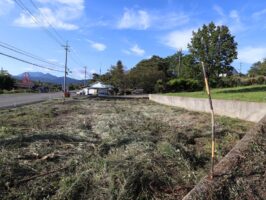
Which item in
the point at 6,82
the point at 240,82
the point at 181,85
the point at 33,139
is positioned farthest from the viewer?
the point at 6,82

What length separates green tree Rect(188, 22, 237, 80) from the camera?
30734 millimetres

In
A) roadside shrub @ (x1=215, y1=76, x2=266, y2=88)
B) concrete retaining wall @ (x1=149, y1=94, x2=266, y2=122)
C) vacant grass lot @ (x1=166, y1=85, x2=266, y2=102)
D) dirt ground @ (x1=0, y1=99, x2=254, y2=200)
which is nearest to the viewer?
dirt ground @ (x1=0, y1=99, x2=254, y2=200)

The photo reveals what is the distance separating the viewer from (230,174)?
559 centimetres

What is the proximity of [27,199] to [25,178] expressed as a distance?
92 centimetres

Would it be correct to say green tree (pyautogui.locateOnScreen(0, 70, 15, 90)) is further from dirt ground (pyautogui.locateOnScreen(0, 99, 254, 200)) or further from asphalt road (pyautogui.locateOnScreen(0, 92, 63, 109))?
dirt ground (pyautogui.locateOnScreen(0, 99, 254, 200))

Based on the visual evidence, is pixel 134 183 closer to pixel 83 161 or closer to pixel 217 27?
pixel 83 161

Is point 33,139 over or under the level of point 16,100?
over

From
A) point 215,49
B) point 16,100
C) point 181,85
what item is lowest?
point 16,100

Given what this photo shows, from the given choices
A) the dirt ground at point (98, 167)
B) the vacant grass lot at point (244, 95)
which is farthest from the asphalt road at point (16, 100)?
the dirt ground at point (98, 167)

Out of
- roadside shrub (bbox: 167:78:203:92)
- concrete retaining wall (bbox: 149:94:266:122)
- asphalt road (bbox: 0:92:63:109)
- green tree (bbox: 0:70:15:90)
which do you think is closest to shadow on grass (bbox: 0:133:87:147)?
concrete retaining wall (bbox: 149:94:266:122)

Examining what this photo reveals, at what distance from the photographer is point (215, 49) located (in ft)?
100

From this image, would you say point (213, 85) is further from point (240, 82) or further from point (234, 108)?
point (234, 108)

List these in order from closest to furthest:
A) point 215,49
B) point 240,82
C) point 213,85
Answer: point 215,49 < point 213,85 < point 240,82

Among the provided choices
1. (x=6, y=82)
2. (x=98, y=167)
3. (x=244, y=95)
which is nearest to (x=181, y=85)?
(x=244, y=95)
